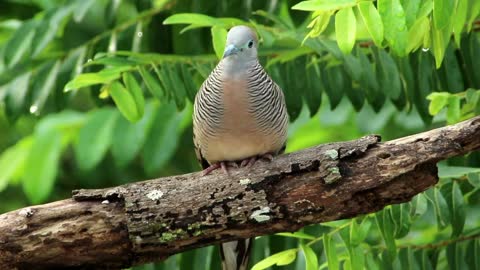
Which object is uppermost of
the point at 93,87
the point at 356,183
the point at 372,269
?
the point at 93,87

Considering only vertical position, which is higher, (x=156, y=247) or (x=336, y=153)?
(x=336, y=153)

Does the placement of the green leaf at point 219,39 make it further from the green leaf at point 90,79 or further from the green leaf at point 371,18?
the green leaf at point 371,18

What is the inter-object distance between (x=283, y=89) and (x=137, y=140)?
1.15 metres

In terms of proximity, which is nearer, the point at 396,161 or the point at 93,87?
the point at 396,161

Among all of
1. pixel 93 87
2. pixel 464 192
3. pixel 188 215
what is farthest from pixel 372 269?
pixel 93 87

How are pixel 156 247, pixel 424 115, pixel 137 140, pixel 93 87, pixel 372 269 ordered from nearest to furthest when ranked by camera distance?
pixel 156 247, pixel 372 269, pixel 424 115, pixel 93 87, pixel 137 140

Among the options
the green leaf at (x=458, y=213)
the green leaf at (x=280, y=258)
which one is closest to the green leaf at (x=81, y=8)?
the green leaf at (x=280, y=258)

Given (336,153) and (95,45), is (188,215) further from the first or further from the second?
(95,45)

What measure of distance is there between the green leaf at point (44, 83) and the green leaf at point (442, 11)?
2.44 metres

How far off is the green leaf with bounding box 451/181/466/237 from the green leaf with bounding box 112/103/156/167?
199cm

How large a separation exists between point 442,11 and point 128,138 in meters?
2.61

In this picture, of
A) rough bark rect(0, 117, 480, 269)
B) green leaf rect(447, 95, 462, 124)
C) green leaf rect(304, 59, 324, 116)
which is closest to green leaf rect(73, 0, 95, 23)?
green leaf rect(304, 59, 324, 116)

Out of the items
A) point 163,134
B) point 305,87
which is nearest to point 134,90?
point 305,87

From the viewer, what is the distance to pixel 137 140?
5.29 m
